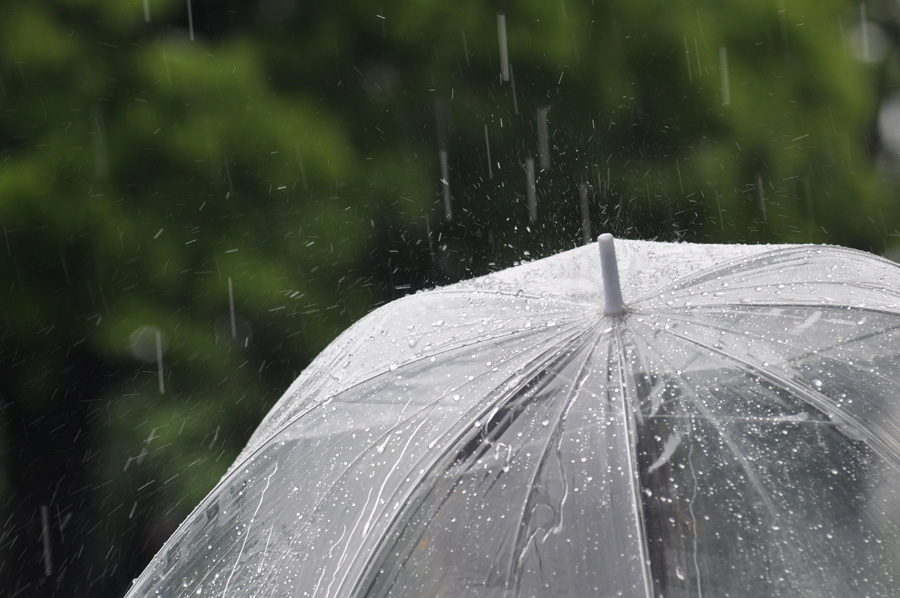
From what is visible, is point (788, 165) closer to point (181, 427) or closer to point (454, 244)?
point (454, 244)

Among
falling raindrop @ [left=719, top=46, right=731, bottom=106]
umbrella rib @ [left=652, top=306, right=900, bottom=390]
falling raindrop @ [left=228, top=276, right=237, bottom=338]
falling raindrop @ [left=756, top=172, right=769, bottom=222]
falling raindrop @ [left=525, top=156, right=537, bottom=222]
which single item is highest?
falling raindrop @ [left=719, top=46, right=731, bottom=106]

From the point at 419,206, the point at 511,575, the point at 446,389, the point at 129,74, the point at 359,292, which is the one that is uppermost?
the point at 129,74

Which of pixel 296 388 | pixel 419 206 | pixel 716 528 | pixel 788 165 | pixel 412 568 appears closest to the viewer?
pixel 716 528

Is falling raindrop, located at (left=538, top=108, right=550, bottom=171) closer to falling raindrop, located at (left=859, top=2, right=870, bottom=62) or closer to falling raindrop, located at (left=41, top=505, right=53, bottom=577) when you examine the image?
falling raindrop, located at (left=859, top=2, right=870, bottom=62)

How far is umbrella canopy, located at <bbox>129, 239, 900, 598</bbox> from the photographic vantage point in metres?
1.41

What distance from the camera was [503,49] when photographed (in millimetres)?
4953

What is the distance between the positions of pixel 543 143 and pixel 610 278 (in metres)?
3.42

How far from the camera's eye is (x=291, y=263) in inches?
187

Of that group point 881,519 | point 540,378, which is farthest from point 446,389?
point 881,519

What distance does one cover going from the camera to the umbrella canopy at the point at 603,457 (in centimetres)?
141

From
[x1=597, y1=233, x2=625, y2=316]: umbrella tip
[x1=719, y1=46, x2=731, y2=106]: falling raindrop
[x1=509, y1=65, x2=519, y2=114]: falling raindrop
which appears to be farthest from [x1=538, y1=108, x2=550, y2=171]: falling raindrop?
[x1=597, y1=233, x2=625, y2=316]: umbrella tip

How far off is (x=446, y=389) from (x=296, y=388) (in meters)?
0.74

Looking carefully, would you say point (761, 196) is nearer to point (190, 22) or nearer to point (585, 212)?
point (585, 212)

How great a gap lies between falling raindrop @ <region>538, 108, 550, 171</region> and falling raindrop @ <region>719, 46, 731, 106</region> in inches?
37.8
